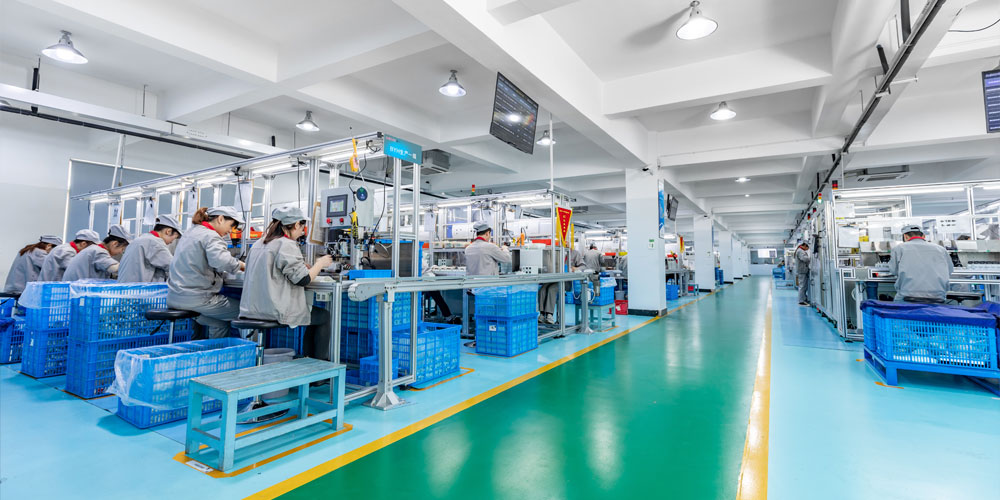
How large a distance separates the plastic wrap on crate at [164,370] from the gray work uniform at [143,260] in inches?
67.7

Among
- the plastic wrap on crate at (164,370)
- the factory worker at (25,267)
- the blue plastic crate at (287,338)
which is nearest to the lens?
the plastic wrap on crate at (164,370)

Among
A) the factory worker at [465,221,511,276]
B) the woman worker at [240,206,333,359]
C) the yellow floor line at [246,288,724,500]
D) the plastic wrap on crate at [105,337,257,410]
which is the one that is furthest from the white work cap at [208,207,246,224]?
the factory worker at [465,221,511,276]

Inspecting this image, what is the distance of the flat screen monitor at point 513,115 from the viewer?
484 cm

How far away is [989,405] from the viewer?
11.0 ft

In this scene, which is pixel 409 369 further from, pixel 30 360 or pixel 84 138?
pixel 84 138

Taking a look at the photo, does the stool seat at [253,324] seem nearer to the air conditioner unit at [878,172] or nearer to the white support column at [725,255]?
the air conditioner unit at [878,172]

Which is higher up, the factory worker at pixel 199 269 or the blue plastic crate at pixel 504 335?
the factory worker at pixel 199 269

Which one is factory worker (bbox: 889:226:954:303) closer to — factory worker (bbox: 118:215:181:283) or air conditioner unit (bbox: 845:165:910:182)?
air conditioner unit (bbox: 845:165:910:182)

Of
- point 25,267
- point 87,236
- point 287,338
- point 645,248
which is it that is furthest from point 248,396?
point 645,248

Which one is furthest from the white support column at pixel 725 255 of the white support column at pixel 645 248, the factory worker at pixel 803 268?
the white support column at pixel 645 248

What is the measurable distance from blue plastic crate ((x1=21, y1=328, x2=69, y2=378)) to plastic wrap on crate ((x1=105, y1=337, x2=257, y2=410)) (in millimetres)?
1975

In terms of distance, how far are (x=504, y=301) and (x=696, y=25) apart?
3656mm

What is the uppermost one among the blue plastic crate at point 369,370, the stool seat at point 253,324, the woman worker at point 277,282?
the woman worker at point 277,282

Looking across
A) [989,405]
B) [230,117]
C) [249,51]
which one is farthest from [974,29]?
[230,117]
